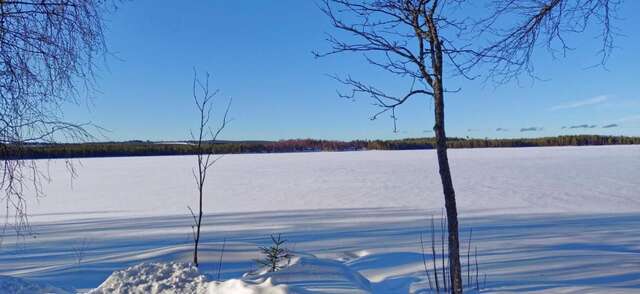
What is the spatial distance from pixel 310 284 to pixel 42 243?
4704 millimetres

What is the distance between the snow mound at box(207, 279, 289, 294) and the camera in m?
1.95

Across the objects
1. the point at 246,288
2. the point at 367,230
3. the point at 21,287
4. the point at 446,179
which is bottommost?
the point at 367,230

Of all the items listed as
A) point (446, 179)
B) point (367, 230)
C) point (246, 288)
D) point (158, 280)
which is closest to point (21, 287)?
Result: point (158, 280)

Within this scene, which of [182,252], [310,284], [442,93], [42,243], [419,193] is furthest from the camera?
[419,193]

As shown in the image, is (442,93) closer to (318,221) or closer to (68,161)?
(68,161)

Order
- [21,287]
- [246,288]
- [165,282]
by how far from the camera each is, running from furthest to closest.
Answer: [21,287] < [165,282] < [246,288]

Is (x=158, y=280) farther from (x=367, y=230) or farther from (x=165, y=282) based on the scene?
(x=367, y=230)

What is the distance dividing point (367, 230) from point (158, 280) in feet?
15.0

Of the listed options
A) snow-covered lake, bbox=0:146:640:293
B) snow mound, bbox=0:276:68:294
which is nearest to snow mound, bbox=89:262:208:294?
snow mound, bbox=0:276:68:294

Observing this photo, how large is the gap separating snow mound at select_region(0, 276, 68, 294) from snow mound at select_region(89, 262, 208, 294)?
0.58 m

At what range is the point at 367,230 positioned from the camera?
663 cm

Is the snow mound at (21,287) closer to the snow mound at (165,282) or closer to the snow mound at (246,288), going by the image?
the snow mound at (165,282)

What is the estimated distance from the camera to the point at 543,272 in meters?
4.02

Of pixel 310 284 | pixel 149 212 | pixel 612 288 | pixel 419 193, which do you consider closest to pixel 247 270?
pixel 310 284
